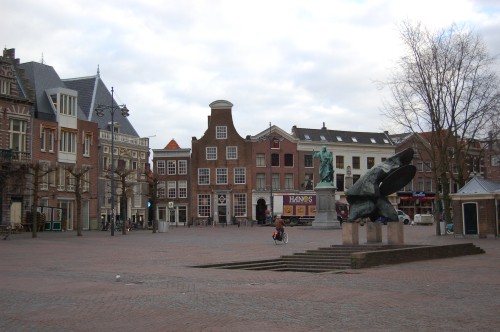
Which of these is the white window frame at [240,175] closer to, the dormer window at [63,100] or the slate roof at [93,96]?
the slate roof at [93,96]

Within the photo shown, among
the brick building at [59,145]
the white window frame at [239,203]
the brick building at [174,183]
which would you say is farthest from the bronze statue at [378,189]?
the brick building at [174,183]

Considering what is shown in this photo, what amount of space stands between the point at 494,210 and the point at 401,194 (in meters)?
47.8

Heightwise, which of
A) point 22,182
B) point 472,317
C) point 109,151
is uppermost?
point 109,151

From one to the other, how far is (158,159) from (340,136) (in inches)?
1000

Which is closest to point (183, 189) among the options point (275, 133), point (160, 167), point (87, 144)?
point (160, 167)

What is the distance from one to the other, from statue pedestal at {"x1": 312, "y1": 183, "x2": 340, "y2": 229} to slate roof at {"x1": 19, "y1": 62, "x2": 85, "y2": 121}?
24093mm

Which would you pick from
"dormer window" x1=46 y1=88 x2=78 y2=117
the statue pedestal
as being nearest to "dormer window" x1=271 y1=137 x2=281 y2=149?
the statue pedestal

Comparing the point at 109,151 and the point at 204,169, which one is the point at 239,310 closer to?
the point at 109,151

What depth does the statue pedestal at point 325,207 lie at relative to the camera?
167 ft

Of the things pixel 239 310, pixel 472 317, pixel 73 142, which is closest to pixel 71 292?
pixel 239 310

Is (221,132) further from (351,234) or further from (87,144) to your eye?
(351,234)

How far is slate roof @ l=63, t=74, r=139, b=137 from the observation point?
197 feet

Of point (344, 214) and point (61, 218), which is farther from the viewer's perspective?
point (344, 214)

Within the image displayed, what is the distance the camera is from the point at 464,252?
2320 cm
